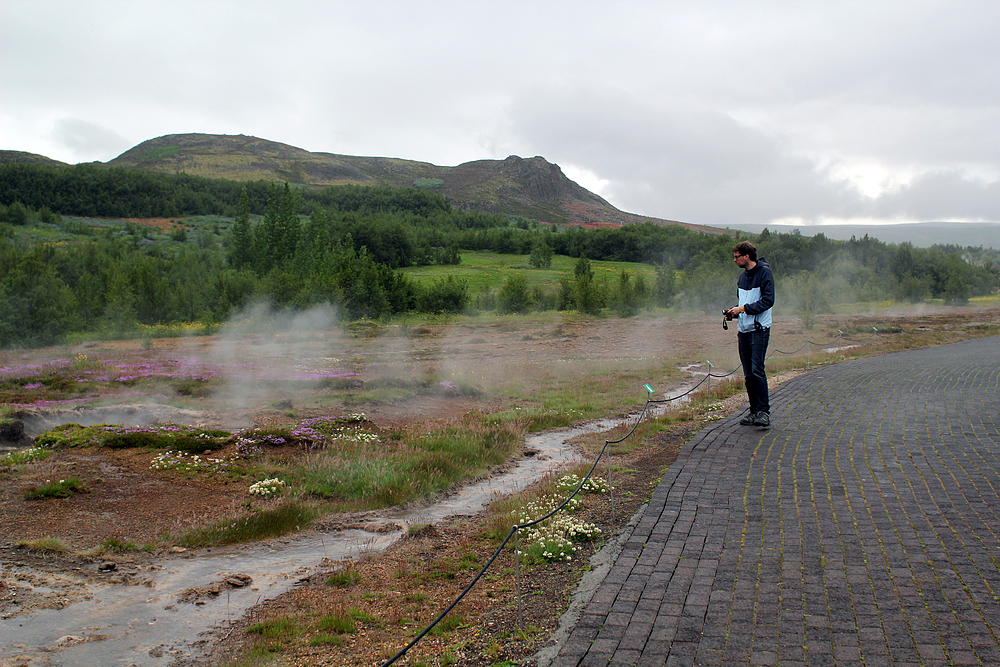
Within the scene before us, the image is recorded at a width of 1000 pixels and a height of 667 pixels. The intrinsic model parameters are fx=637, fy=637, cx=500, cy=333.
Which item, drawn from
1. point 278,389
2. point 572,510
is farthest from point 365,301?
point 572,510

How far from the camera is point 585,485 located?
25.3 ft

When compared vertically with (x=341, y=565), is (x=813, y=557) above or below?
above

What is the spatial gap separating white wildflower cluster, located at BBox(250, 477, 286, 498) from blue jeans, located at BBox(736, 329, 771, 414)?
672 centimetres

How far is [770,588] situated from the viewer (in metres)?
4.38

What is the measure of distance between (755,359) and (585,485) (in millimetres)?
3084

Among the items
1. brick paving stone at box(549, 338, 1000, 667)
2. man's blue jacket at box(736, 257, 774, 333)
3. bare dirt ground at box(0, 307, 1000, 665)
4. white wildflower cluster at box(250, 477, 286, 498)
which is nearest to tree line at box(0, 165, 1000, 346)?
bare dirt ground at box(0, 307, 1000, 665)

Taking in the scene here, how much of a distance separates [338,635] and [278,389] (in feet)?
47.8

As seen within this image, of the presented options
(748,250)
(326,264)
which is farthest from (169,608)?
(326,264)

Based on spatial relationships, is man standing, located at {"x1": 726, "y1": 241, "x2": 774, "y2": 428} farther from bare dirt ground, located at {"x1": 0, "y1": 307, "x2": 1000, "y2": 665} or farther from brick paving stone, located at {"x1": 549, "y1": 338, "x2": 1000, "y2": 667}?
bare dirt ground, located at {"x1": 0, "y1": 307, "x2": 1000, "y2": 665}

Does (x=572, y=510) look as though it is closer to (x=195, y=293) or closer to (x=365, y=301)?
(x=365, y=301)

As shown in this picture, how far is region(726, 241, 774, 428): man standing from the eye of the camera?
848cm

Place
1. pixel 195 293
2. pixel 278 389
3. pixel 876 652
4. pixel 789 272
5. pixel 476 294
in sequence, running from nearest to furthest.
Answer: pixel 876 652
pixel 278 389
pixel 195 293
pixel 476 294
pixel 789 272

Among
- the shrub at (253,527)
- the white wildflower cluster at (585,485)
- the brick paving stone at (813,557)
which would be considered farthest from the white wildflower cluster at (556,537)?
the shrub at (253,527)

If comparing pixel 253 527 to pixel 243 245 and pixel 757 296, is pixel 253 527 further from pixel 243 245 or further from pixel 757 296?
pixel 243 245
